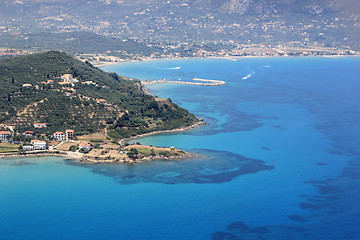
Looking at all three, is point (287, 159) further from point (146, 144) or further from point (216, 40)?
point (216, 40)

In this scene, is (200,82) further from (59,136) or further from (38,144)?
(38,144)

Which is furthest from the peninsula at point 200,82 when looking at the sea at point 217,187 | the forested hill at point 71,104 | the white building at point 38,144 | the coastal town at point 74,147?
the white building at point 38,144

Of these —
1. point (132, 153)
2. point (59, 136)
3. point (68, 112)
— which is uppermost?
point (68, 112)

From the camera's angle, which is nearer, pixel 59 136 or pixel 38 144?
pixel 38 144

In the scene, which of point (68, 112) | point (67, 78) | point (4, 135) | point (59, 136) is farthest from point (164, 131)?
point (4, 135)

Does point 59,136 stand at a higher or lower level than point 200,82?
lower

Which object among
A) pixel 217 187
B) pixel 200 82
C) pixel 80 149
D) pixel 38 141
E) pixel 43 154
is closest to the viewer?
pixel 217 187

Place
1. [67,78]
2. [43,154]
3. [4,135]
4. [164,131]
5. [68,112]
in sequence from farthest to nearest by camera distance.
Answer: [67,78], [164,131], [68,112], [4,135], [43,154]

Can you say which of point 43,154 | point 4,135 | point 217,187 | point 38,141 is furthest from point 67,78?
point 217,187
